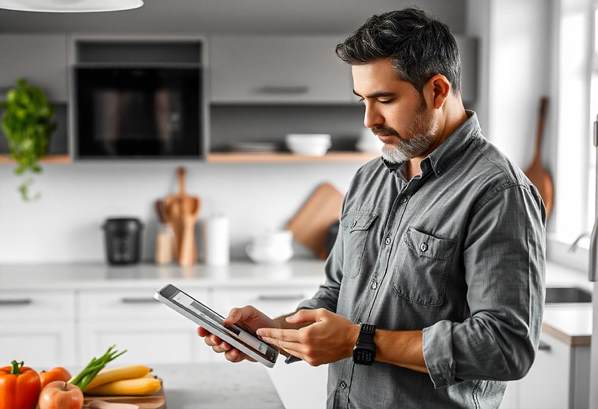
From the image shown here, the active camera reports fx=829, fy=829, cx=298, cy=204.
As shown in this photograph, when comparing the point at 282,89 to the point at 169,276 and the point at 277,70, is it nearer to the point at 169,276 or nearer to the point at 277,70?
the point at 277,70

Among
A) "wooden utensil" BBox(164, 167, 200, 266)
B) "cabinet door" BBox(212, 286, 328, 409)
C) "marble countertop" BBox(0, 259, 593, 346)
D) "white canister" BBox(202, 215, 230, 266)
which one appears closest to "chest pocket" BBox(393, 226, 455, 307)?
"cabinet door" BBox(212, 286, 328, 409)

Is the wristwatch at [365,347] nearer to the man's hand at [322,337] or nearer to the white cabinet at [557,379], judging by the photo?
the man's hand at [322,337]

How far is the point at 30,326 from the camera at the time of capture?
150 inches

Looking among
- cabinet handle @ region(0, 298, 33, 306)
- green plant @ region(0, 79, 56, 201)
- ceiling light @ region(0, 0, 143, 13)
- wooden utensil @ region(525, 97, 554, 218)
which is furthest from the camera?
wooden utensil @ region(525, 97, 554, 218)

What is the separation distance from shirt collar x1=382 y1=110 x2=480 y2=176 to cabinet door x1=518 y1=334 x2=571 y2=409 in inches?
48.2

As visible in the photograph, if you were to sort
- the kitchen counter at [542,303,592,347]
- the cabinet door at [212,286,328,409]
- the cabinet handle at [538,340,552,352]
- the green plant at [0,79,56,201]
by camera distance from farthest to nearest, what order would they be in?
the green plant at [0,79,56,201], the cabinet door at [212,286,328,409], the cabinet handle at [538,340,552,352], the kitchen counter at [542,303,592,347]

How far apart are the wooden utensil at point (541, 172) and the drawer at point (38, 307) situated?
Answer: 2324mm

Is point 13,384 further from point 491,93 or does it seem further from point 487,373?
point 491,93

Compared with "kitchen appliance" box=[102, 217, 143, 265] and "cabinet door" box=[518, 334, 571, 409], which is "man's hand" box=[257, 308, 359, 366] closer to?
"cabinet door" box=[518, 334, 571, 409]

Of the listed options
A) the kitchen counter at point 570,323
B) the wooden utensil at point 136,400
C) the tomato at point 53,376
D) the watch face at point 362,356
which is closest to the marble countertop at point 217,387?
the wooden utensil at point 136,400

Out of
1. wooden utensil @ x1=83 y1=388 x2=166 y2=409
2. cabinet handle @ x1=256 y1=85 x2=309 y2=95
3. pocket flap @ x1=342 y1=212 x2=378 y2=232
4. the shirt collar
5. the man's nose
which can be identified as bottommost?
wooden utensil @ x1=83 y1=388 x2=166 y2=409

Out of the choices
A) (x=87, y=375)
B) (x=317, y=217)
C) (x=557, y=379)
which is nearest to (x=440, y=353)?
(x=87, y=375)

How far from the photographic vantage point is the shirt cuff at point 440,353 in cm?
159

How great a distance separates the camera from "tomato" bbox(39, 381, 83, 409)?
1.73 m
